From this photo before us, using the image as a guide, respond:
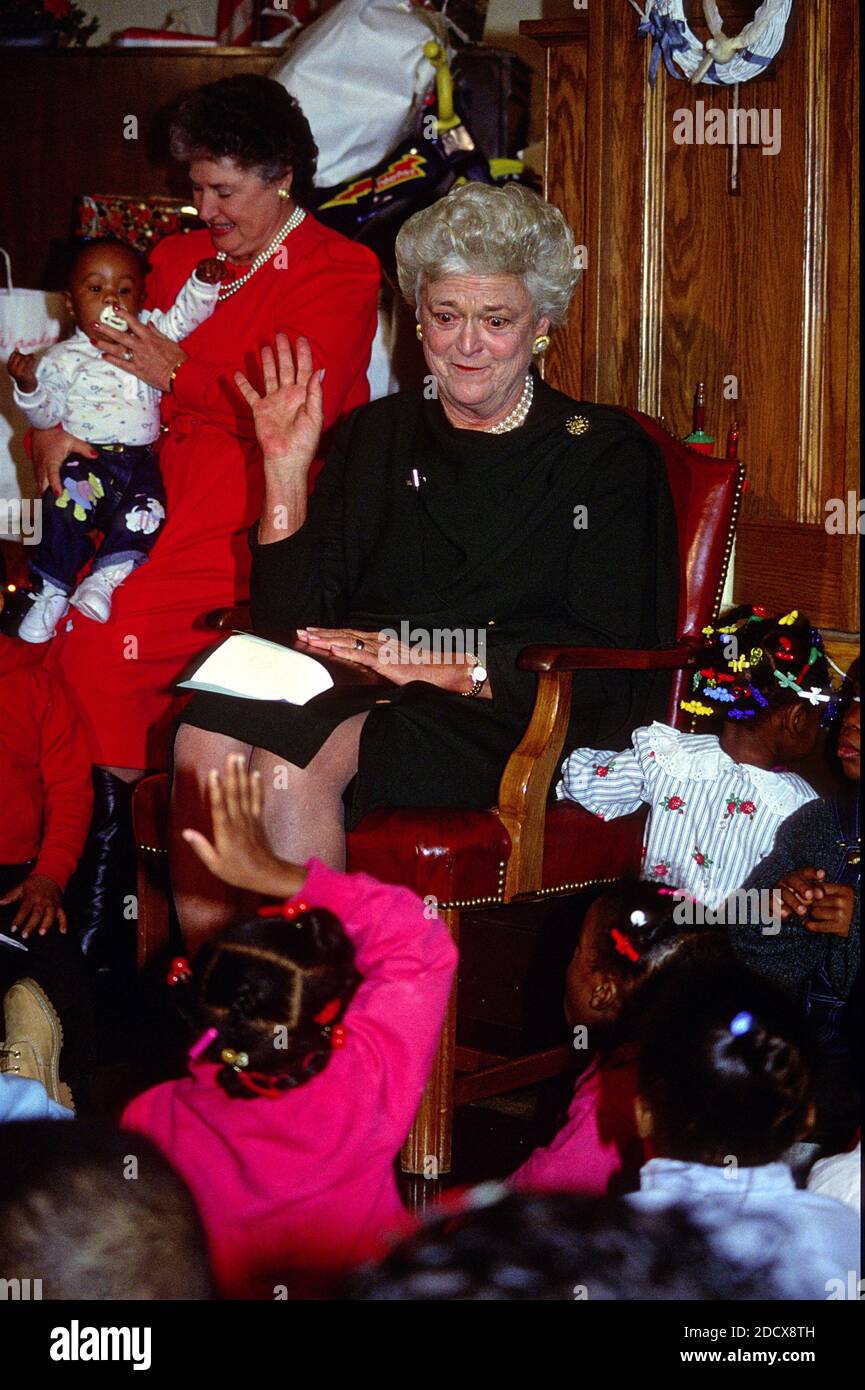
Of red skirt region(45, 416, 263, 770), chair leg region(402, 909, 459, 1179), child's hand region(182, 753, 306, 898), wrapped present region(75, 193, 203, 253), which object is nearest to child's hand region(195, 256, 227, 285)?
red skirt region(45, 416, 263, 770)

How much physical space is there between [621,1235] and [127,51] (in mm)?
3750

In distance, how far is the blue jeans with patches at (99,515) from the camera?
335 centimetres

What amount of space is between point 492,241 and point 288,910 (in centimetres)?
130

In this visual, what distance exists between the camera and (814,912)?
238cm

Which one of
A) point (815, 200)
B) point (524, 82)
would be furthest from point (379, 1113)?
point (524, 82)

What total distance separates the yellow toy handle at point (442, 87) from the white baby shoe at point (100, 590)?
139 centimetres

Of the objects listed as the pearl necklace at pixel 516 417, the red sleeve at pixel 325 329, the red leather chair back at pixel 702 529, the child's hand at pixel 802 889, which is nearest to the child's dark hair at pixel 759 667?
the red leather chair back at pixel 702 529

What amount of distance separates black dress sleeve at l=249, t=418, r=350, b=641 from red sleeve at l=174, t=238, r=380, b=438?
0.97 ft

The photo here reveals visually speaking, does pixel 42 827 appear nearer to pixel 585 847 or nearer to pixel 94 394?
pixel 94 394

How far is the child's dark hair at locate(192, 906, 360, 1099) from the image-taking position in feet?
6.04

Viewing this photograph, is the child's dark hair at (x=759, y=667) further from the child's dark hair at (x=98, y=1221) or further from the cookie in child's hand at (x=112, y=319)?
the child's dark hair at (x=98, y=1221)

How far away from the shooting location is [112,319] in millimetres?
3342

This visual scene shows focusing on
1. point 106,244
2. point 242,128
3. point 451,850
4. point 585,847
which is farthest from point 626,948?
point 106,244
